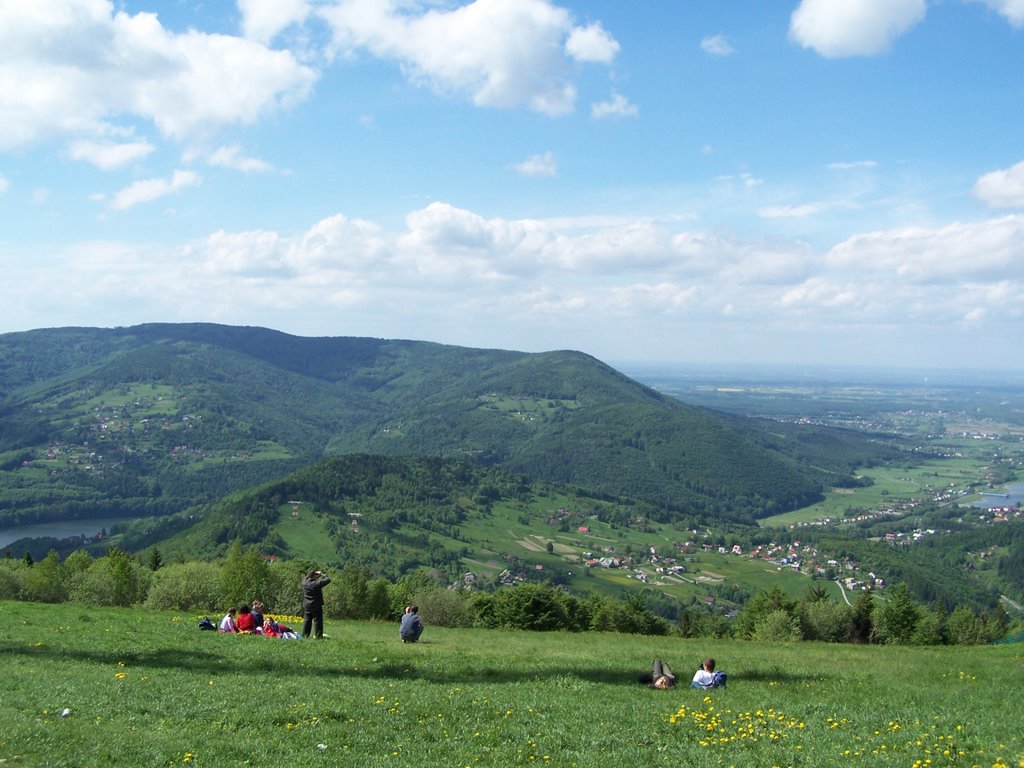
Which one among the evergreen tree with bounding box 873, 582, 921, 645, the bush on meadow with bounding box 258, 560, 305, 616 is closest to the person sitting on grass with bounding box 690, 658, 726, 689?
the bush on meadow with bounding box 258, 560, 305, 616

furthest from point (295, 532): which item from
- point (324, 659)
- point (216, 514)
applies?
point (324, 659)

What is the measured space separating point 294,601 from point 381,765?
51563mm

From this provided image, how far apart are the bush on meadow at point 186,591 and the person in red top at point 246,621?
26565 millimetres

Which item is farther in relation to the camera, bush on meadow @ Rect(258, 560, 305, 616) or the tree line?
bush on meadow @ Rect(258, 560, 305, 616)

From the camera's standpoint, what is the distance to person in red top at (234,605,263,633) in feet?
88.8

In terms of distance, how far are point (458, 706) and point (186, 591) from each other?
42.8 m

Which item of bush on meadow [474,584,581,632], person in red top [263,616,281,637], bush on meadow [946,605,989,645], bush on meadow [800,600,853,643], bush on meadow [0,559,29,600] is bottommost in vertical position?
bush on meadow [946,605,989,645]

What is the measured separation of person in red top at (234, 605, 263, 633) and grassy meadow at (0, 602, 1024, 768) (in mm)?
1719

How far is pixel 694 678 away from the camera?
20391 mm

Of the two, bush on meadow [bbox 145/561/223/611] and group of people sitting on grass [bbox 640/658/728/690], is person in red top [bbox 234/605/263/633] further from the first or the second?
bush on meadow [bbox 145/561/223/611]

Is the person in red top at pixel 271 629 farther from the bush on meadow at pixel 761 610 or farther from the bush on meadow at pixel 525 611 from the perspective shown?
the bush on meadow at pixel 761 610

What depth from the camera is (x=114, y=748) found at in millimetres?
12414

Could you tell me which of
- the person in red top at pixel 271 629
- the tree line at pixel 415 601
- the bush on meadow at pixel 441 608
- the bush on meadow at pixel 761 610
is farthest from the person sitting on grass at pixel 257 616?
the bush on meadow at pixel 761 610

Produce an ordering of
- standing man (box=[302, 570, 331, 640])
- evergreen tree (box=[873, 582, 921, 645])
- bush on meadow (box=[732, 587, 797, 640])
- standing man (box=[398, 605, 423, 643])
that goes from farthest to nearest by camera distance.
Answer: bush on meadow (box=[732, 587, 797, 640]) < evergreen tree (box=[873, 582, 921, 645]) < standing man (box=[398, 605, 423, 643]) < standing man (box=[302, 570, 331, 640])
